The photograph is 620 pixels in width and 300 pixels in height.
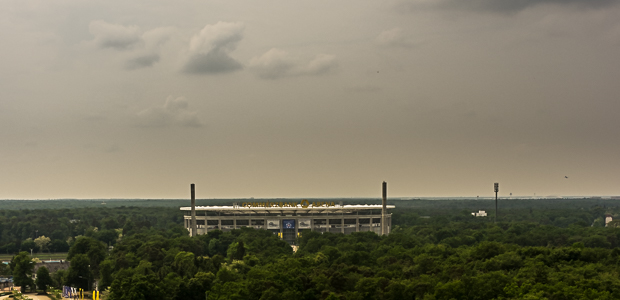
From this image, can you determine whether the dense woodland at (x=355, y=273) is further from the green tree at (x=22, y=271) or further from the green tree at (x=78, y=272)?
the green tree at (x=22, y=271)

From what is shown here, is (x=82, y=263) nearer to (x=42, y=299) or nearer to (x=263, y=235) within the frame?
(x=42, y=299)

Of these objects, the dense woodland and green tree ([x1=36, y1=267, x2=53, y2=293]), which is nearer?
the dense woodland

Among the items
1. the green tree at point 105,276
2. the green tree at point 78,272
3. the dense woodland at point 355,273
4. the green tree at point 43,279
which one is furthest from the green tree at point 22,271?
the green tree at point 105,276

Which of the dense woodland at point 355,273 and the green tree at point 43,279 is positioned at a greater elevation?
the dense woodland at point 355,273

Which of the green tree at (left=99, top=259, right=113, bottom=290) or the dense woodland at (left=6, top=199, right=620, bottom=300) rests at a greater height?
the dense woodland at (left=6, top=199, right=620, bottom=300)

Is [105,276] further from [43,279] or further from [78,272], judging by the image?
[43,279]

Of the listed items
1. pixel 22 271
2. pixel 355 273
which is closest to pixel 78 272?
pixel 22 271

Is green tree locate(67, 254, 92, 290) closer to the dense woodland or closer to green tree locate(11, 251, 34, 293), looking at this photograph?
the dense woodland

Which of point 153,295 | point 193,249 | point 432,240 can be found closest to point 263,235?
point 193,249

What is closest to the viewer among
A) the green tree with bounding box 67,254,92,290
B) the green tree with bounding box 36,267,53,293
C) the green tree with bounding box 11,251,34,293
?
the green tree with bounding box 67,254,92,290

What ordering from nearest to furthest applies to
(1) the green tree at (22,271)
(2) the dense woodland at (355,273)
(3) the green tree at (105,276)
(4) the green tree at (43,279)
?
(2) the dense woodland at (355,273) → (3) the green tree at (105,276) → (4) the green tree at (43,279) → (1) the green tree at (22,271)

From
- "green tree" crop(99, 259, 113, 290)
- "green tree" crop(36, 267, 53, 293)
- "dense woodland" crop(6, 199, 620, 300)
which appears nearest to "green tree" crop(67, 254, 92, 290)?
"dense woodland" crop(6, 199, 620, 300)

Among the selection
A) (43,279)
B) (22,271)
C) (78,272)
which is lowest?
(43,279)
